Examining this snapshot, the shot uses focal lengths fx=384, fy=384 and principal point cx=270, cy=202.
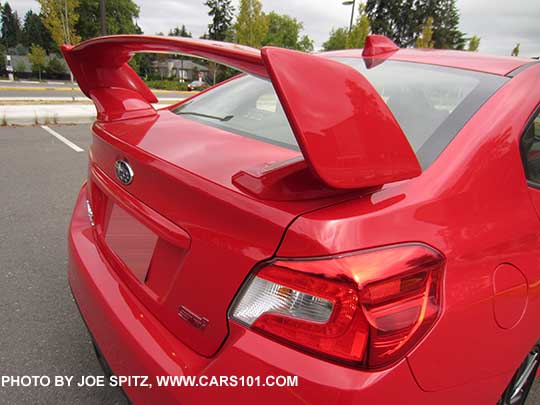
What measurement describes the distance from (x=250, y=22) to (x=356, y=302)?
92.8 ft

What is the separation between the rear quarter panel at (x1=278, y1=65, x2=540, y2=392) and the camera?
0.94m

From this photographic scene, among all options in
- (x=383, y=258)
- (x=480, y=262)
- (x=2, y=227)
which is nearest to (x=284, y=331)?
(x=383, y=258)

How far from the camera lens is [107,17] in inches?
1870

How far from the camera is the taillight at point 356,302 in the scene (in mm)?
908

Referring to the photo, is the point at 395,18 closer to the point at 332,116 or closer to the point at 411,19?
the point at 411,19

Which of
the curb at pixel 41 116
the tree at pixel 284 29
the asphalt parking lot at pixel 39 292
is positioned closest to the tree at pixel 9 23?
the tree at pixel 284 29

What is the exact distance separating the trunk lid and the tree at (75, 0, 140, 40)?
2064 inches

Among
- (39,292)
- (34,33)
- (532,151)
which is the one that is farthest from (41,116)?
(34,33)

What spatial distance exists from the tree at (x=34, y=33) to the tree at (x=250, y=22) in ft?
207

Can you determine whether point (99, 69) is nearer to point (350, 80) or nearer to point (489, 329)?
point (350, 80)

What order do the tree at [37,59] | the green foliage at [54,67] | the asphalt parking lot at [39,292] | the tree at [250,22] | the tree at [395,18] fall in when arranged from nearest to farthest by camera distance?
the asphalt parking lot at [39,292] → the tree at [250,22] → the tree at [37,59] → the green foliage at [54,67] → the tree at [395,18]

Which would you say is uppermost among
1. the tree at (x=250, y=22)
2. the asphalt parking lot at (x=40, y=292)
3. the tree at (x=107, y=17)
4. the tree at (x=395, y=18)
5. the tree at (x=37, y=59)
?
the tree at (x=395, y=18)

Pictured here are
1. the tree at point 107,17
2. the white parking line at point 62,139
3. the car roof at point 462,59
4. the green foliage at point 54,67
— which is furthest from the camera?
the green foliage at point 54,67

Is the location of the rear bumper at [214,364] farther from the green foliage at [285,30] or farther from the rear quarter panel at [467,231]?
the green foliage at [285,30]
